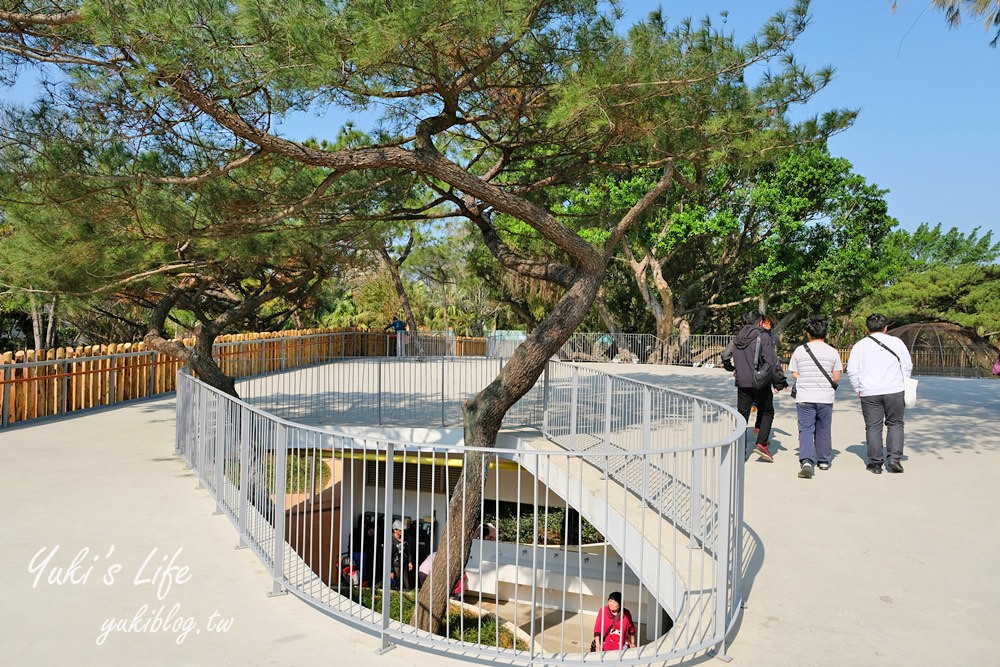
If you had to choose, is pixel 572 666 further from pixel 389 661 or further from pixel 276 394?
pixel 276 394

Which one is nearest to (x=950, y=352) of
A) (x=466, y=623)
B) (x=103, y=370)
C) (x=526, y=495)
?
(x=526, y=495)

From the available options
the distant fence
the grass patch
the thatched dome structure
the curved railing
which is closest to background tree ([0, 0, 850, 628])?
the curved railing

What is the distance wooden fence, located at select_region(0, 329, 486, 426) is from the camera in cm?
1364

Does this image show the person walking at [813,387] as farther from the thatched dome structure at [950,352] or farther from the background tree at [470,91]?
the thatched dome structure at [950,352]

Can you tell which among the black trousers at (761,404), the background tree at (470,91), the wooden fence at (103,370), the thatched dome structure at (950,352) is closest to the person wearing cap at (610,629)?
the background tree at (470,91)

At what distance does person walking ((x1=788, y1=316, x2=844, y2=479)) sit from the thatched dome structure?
86.8 feet

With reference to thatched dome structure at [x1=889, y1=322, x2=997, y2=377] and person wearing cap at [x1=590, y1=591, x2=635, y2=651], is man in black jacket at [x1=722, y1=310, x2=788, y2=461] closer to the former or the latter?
person wearing cap at [x1=590, y1=591, x2=635, y2=651]

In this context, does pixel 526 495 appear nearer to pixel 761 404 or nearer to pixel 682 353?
pixel 761 404

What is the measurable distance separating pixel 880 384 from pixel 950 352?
3101 cm

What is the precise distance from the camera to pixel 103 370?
1591 centimetres

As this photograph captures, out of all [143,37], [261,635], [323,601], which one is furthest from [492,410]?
[143,37]

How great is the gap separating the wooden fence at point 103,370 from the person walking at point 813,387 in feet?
38.6

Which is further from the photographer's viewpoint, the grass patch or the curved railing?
the grass patch

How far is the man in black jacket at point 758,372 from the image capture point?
912 cm
